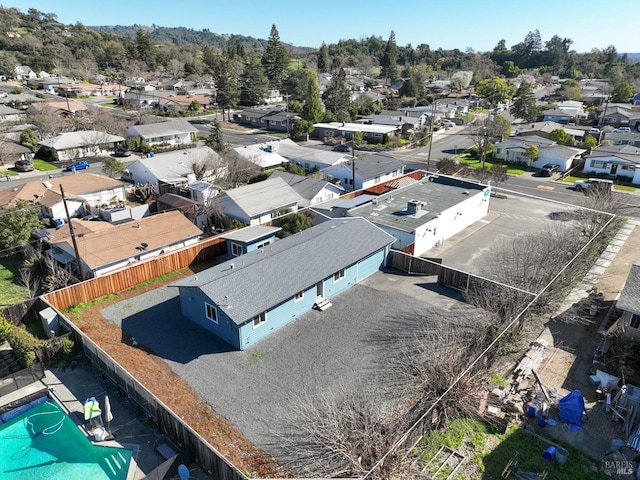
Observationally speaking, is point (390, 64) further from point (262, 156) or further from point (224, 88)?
point (262, 156)

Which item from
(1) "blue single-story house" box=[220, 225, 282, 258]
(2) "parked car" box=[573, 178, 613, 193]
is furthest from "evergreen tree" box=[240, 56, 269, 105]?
(1) "blue single-story house" box=[220, 225, 282, 258]

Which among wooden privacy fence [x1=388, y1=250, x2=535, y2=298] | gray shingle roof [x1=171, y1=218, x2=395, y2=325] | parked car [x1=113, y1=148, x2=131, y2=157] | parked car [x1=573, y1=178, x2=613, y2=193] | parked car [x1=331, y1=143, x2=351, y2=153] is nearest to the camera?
gray shingle roof [x1=171, y1=218, x2=395, y2=325]

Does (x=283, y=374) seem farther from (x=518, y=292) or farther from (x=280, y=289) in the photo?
(x=518, y=292)

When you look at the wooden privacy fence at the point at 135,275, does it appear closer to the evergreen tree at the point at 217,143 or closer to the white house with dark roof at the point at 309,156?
the white house with dark roof at the point at 309,156

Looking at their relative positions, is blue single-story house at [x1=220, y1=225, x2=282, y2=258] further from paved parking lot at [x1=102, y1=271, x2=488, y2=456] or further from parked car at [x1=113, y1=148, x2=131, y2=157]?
parked car at [x1=113, y1=148, x2=131, y2=157]

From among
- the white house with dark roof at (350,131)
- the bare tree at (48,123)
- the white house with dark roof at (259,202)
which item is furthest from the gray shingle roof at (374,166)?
the bare tree at (48,123)

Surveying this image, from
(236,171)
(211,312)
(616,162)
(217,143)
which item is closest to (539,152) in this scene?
(616,162)

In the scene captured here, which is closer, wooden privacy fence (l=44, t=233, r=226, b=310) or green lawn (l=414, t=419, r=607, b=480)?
green lawn (l=414, t=419, r=607, b=480)

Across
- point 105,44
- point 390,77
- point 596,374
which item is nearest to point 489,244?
point 596,374
